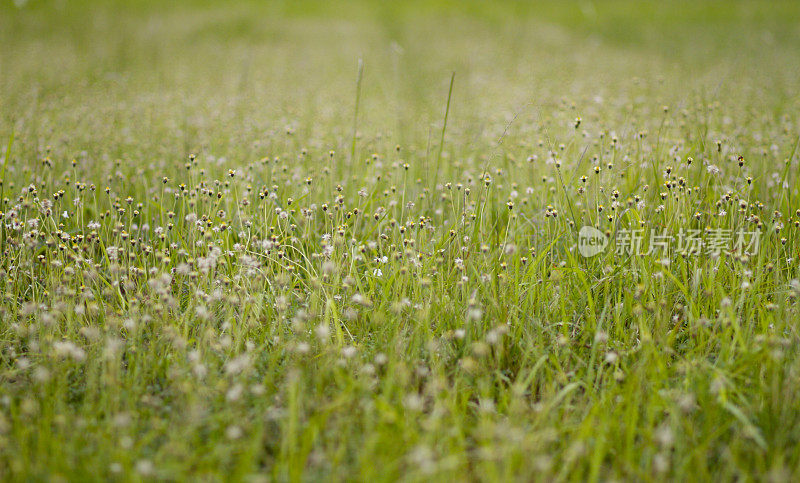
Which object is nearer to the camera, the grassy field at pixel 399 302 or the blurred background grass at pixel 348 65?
the grassy field at pixel 399 302

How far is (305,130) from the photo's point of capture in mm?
6312

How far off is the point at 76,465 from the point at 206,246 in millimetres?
1456

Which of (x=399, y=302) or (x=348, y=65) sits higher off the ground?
(x=348, y=65)

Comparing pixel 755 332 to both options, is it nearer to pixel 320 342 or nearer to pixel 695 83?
pixel 320 342

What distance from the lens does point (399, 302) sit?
2943mm

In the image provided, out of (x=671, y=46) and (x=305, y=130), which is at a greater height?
(x=671, y=46)

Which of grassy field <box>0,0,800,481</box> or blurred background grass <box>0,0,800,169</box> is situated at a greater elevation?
blurred background grass <box>0,0,800,169</box>

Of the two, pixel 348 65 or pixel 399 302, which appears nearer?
pixel 399 302

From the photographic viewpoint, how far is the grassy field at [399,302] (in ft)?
6.84

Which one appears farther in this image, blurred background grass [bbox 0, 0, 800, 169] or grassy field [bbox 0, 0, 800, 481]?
blurred background grass [bbox 0, 0, 800, 169]

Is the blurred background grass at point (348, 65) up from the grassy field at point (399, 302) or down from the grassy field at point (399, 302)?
up

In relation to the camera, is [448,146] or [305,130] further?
[305,130]

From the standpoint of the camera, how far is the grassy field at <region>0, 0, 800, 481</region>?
2084mm

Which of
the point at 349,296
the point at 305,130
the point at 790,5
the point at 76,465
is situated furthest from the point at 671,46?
the point at 76,465
